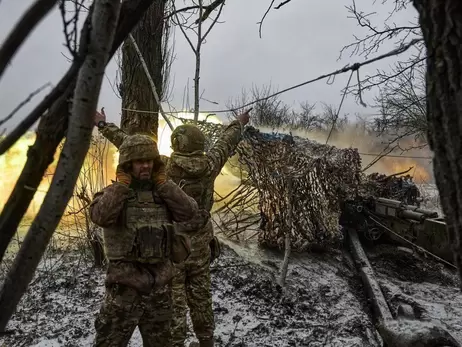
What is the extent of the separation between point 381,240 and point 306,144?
2.68 m

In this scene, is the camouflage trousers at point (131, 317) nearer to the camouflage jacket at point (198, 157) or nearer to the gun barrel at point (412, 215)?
the camouflage jacket at point (198, 157)

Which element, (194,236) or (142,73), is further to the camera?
(142,73)

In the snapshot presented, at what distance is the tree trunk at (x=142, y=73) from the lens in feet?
19.7

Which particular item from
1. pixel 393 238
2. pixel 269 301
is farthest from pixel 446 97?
pixel 393 238

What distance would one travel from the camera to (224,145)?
14.9ft

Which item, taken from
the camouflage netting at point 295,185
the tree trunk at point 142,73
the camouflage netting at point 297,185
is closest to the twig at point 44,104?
the tree trunk at point 142,73

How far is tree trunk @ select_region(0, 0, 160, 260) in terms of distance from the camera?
1054 mm

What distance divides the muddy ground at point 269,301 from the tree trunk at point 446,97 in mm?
3838

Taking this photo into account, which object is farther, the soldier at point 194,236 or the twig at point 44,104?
the soldier at point 194,236

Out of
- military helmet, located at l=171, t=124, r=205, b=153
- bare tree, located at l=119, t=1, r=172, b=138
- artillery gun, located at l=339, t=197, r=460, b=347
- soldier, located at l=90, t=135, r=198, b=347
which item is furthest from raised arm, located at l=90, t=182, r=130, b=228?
bare tree, located at l=119, t=1, r=172, b=138

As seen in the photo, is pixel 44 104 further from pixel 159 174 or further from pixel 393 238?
pixel 393 238

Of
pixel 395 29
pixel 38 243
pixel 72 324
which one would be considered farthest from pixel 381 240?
pixel 38 243

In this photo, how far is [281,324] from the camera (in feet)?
17.9

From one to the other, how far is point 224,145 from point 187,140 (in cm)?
43
